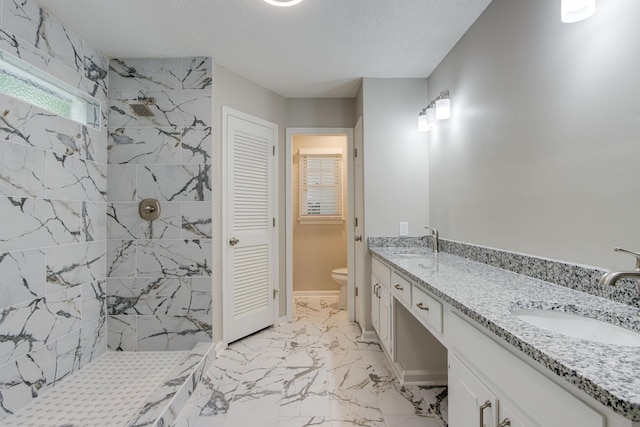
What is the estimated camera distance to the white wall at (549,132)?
3.32 ft

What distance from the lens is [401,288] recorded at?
1.77 meters

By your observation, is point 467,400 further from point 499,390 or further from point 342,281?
point 342,281

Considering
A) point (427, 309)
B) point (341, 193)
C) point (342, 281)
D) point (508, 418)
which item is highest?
point (341, 193)

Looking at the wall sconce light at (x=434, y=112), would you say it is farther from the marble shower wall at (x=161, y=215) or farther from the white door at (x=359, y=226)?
the marble shower wall at (x=161, y=215)

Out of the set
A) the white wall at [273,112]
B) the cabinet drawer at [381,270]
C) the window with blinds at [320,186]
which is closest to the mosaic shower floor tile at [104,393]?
the white wall at [273,112]

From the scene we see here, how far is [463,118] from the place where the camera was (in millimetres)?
2035

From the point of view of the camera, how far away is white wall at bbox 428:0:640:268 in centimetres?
101

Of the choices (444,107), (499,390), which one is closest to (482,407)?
(499,390)

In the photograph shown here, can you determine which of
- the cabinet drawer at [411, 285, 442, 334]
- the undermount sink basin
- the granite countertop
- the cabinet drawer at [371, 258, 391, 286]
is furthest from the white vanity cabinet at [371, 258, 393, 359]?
the undermount sink basin

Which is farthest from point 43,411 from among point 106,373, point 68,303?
point 68,303

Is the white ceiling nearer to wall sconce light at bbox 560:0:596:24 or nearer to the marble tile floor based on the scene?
wall sconce light at bbox 560:0:596:24

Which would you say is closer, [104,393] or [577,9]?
[577,9]

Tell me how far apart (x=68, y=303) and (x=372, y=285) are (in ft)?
7.46

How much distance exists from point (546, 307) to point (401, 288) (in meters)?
0.82
